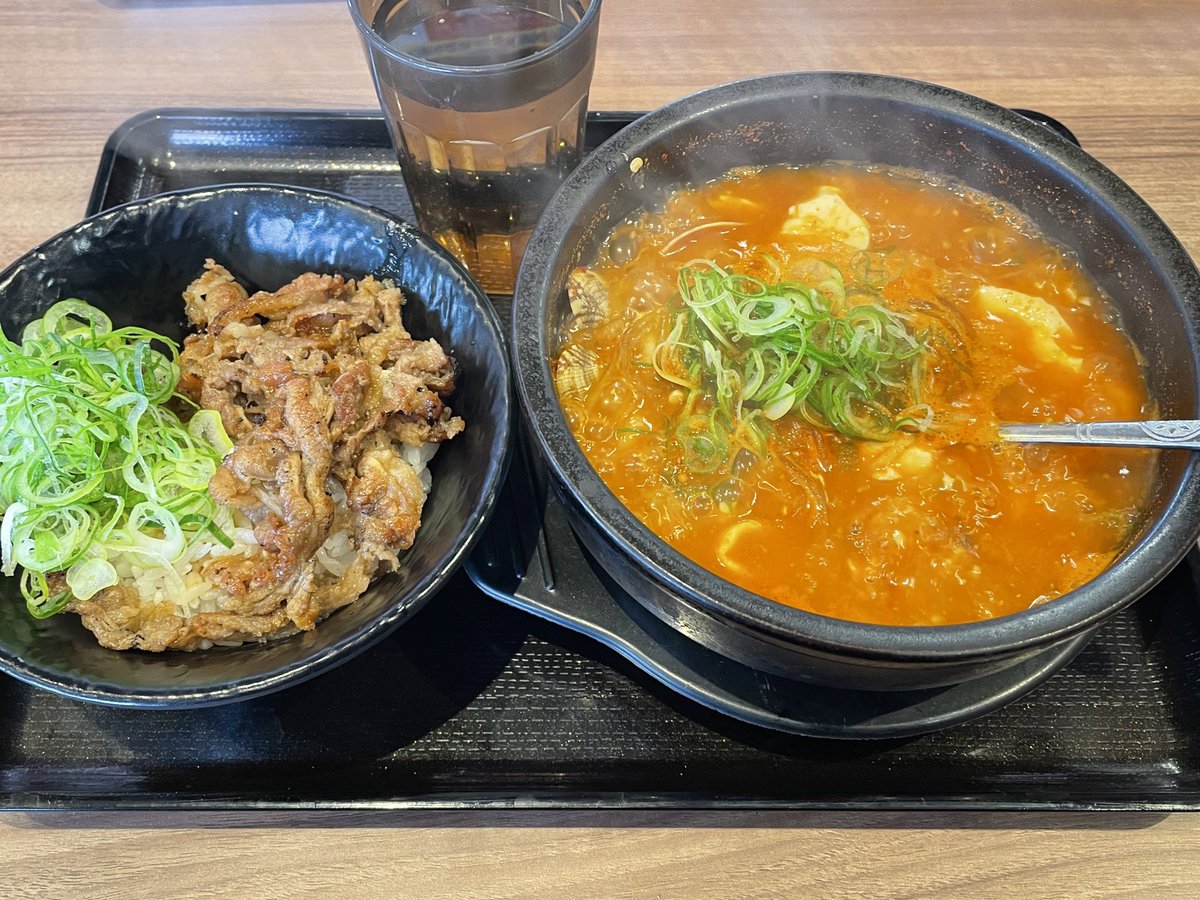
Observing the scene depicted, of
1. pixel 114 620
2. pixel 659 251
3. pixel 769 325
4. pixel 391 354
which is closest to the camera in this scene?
pixel 114 620

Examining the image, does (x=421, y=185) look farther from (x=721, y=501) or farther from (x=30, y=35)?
(x=30, y=35)

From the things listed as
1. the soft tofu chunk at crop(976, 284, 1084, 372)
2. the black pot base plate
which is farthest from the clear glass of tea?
the soft tofu chunk at crop(976, 284, 1084, 372)

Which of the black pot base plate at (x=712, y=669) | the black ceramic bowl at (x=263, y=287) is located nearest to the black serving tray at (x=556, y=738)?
the black pot base plate at (x=712, y=669)

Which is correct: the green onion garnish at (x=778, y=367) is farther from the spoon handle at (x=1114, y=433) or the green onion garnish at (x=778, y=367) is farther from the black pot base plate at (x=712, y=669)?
the black pot base plate at (x=712, y=669)

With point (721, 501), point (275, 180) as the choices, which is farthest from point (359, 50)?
point (721, 501)

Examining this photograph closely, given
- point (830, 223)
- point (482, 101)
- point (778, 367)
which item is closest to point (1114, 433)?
point (778, 367)
